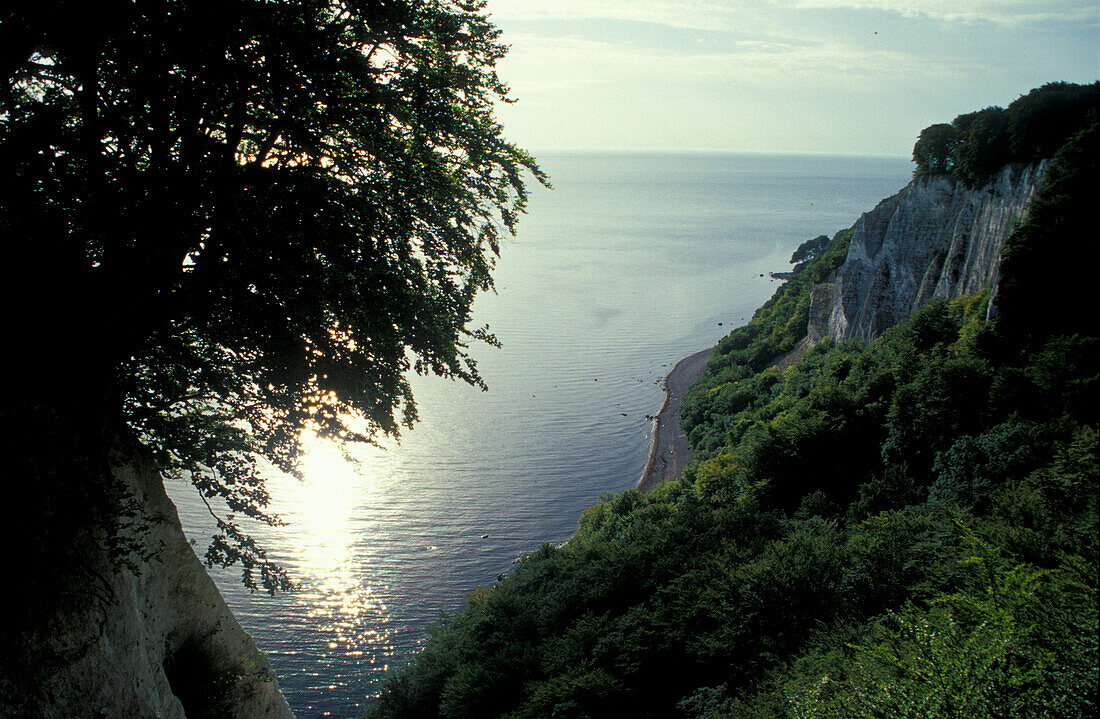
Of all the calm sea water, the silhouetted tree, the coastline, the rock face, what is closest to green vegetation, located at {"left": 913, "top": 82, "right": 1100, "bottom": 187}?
the silhouetted tree

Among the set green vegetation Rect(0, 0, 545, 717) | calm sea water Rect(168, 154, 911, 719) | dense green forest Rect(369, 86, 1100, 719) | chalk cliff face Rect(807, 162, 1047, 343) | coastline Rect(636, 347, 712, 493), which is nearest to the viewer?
green vegetation Rect(0, 0, 545, 717)

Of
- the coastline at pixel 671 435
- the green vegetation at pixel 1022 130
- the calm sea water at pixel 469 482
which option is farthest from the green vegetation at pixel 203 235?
the coastline at pixel 671 435

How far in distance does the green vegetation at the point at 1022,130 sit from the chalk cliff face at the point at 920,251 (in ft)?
2.77

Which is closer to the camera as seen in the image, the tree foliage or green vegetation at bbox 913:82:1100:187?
the tree foliage

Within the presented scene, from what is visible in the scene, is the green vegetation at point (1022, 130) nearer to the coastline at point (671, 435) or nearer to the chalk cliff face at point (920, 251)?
the chalk cliff face at point (920, 251)

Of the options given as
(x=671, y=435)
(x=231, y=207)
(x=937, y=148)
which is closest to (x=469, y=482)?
(x=671, y=435)

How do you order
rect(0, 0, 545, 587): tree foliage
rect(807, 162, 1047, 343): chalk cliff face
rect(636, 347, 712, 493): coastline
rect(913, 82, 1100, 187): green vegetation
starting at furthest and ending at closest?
rect(636, 347, 712, 493): coastline, rect(807, 162, 1047, 343): chalk cliff face, rect(913, 82, 1100, 187): green vegetation, rect(0, 0, 545, 587): tree foliage

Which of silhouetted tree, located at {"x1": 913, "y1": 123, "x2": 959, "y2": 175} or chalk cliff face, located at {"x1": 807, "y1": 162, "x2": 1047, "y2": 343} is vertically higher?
silhouetted tree, located at {"x1": 913, "y1": 123, "x2": 959, "y2": 175}

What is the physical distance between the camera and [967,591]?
484 inches

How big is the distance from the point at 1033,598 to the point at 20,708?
14128mm

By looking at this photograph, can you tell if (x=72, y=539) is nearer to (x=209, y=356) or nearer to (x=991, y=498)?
(x=209, y=356)

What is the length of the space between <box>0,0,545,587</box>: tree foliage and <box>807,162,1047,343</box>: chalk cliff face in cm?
2335

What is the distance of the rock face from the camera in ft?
24.5

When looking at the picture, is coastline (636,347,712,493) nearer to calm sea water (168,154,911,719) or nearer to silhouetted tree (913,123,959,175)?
calm sea water (168,154,911,719)
